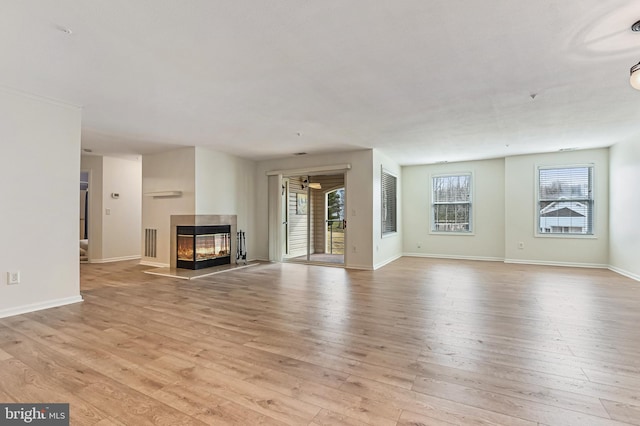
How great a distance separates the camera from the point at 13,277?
3.48m

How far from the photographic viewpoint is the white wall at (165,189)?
21.0 feet

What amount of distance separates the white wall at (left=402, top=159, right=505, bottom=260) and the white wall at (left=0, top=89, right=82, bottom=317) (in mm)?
7475

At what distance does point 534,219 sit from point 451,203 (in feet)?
6.18

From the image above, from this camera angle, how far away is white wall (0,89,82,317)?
136 inches

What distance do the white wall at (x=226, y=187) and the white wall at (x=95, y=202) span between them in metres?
3.03

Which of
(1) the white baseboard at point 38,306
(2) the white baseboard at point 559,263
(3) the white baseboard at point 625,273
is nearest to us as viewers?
(1) the white baseboard at point 38,306

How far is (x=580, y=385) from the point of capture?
6.63 feet

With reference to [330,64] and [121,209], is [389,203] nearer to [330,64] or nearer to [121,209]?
[330,64]

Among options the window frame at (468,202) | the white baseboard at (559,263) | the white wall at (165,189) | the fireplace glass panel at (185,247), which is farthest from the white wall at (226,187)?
the white baseboard at (559,263)

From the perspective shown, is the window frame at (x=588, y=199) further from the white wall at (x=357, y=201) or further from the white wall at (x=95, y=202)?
the white wall at (x=95, y=202)

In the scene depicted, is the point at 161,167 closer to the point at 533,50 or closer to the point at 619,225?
the point at 533,50

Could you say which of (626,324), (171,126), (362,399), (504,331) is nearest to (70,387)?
(362,399)

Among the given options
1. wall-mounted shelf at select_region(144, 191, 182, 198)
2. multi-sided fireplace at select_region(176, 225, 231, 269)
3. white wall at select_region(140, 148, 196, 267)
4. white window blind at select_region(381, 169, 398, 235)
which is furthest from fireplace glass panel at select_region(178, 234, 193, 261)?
white window blind at select_region(381, 169, 398, 235)

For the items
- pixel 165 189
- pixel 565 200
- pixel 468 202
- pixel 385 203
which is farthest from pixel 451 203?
pixel 165 189
